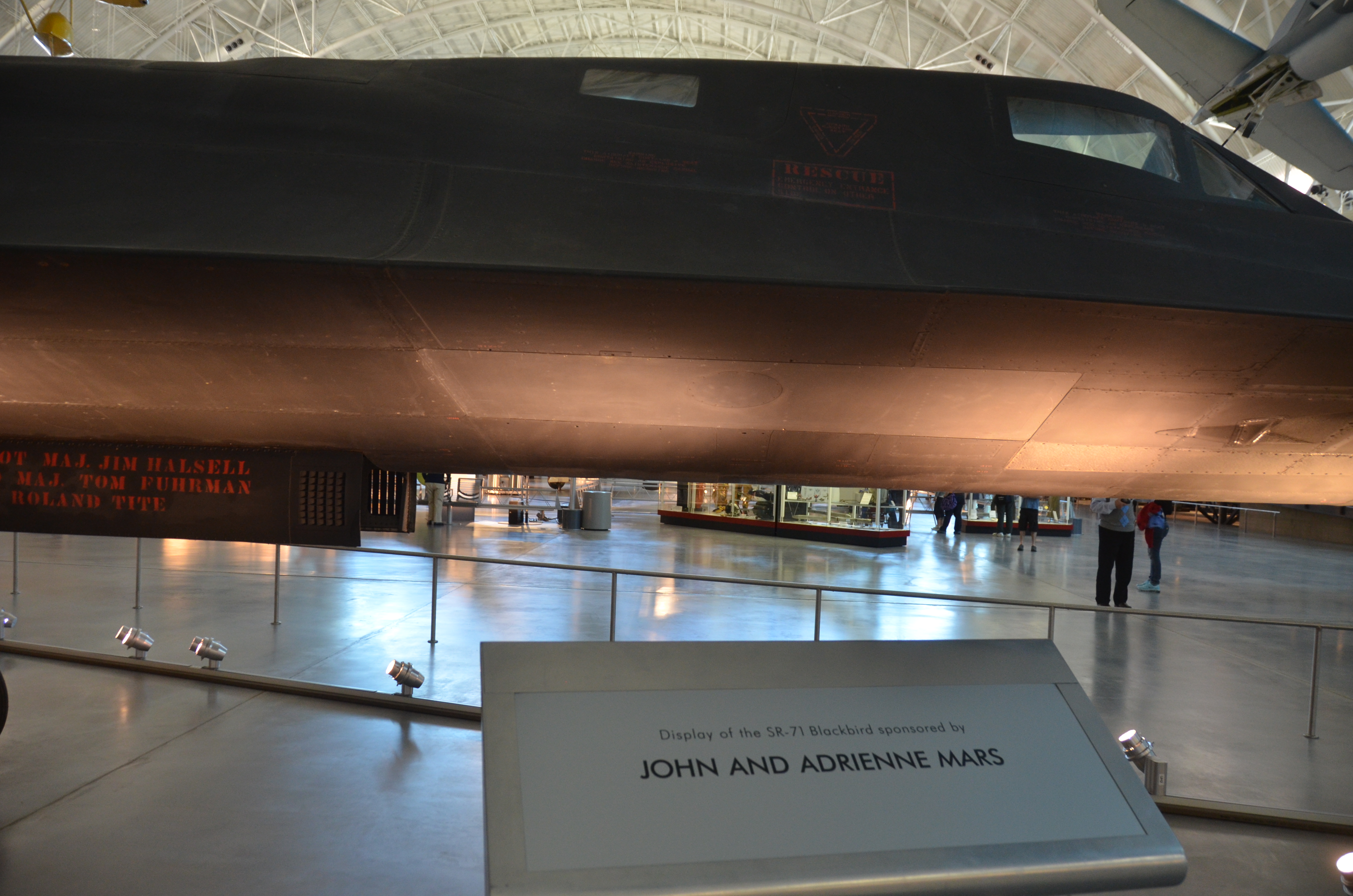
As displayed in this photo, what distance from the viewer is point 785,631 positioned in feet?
31.2

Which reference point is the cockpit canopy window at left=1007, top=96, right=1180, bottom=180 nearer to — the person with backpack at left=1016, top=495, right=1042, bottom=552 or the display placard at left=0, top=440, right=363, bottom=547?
the display placard at left=0, top=440, right=363, bottom=547

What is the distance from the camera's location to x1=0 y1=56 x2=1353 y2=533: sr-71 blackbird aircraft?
2.68m

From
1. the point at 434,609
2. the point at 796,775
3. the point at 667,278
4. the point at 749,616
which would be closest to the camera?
the point at 667,278

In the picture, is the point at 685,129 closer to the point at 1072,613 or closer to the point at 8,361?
the point at 8,361

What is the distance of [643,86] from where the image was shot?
11.6ft

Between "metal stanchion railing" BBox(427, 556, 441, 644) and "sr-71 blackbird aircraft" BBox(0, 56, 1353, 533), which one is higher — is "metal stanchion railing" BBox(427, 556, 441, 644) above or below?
below

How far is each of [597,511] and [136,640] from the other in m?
13.0

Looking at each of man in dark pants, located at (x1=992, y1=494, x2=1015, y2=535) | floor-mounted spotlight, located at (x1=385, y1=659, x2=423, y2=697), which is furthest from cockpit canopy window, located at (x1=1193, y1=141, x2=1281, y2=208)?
man in dark pants, located at (x1=992, y1=494, x2=1015, y2=535)

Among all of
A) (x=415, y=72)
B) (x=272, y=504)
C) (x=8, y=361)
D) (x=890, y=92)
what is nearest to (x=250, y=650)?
(x=272, y=504)

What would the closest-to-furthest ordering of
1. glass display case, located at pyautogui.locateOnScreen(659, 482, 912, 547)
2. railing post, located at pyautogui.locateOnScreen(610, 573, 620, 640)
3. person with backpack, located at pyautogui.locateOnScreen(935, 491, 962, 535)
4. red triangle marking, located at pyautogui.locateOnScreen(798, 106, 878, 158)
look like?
1. red triangle marking, located at pyautogui.locateOnScreen(798, 106, 878, 158)
2. railing post, located at pyautogui.locateOnScreen(610, 573, 620, 640)
3. glass display case, located at pyautogui.locateOnScreen(659, 482, 912, 547)
4. person with backpack, located at pyautogui.locateOnScreen(935, 491, 962, 535)

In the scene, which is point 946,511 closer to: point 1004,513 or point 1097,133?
point 1004,513

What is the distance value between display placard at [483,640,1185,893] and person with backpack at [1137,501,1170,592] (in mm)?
11116

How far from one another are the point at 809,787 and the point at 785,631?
6.84 metres

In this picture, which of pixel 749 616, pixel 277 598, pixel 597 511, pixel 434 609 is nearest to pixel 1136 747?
pixel 749 616
